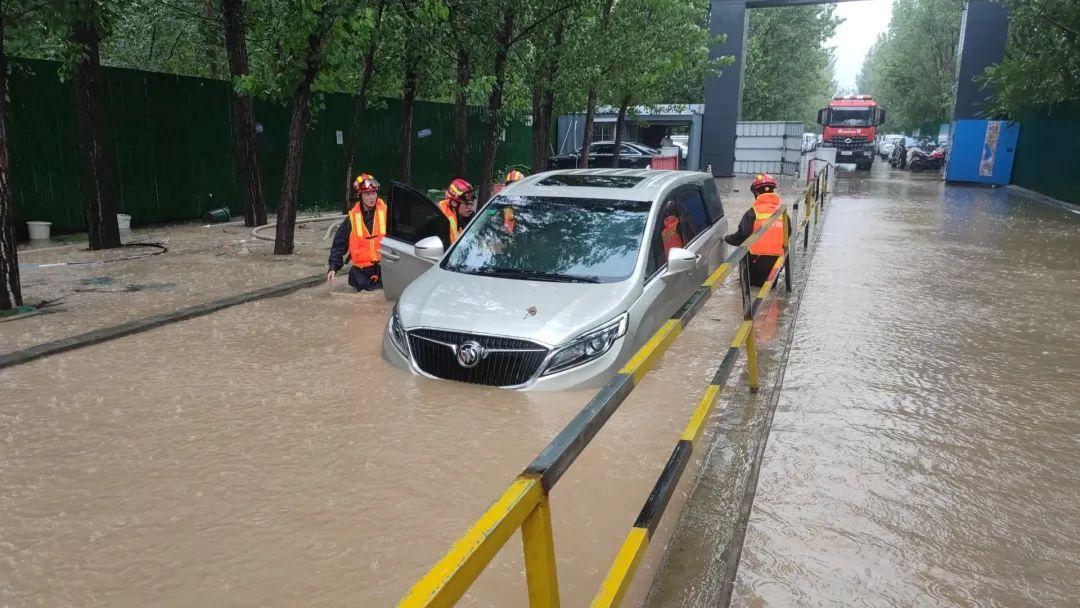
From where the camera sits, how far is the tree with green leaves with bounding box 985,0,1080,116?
17.2 m

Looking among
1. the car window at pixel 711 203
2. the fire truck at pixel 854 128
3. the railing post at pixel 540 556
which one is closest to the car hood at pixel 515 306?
the car window at pixel 711 203

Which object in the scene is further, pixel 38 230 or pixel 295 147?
pixel 38 230

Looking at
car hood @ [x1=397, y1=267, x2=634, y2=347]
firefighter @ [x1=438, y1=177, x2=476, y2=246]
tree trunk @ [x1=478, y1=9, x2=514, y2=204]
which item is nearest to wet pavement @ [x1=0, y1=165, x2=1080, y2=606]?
car hood @ [x1=397, y1=267, x2=634, y2=347]

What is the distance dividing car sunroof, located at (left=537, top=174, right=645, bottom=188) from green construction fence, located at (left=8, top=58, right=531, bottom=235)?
8.19 metres

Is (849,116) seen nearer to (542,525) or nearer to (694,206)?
(694,206)

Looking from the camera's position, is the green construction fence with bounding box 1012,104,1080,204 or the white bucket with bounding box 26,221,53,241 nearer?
the white bucket with bounding box 26,221,53,241

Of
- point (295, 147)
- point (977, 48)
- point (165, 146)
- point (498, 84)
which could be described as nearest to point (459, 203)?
point (295, 147)

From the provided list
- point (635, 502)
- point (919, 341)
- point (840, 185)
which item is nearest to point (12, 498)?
point (635, 502)

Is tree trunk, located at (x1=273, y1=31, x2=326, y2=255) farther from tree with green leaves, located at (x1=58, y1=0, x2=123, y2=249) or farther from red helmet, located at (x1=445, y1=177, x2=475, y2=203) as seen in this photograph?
red helmet, located at (x1=445, y1=177, x2=475, y2=203)

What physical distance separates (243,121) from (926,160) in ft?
112

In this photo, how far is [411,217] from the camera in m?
7.41

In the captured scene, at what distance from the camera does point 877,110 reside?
38.7 meters

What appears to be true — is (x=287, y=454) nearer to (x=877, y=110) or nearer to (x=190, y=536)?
(x=190, y=536)

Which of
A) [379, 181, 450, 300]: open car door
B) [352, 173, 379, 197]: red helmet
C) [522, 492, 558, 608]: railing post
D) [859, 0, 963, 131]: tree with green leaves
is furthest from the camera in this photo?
[859, 0, 963, 131]: tree with green leaves
